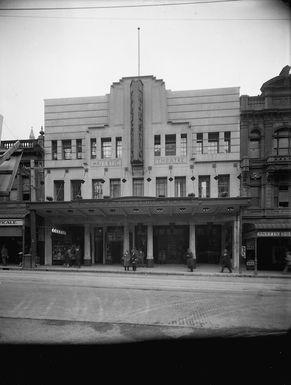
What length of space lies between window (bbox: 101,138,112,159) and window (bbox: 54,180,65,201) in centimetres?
434

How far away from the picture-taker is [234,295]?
39.1ft

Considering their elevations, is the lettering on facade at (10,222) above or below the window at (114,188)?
below

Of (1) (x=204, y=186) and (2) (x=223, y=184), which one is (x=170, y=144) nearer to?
(1) (x=204, y=186)

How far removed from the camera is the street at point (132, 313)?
7.29 meters

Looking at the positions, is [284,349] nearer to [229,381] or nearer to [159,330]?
[229,381]

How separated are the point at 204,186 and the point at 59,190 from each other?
12237 millimetres

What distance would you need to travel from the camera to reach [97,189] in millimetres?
26078

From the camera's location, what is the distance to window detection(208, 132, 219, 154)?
2517cm

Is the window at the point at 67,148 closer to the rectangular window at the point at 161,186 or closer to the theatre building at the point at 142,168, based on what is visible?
the theatre building at the point at 142,168

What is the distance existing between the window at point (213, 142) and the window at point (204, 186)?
2.16m

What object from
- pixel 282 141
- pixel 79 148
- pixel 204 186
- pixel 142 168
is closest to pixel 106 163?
pixel 79 148

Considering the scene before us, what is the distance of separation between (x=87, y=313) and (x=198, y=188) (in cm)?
1735

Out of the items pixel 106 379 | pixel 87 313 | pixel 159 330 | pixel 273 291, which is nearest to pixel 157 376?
pixel 106 379

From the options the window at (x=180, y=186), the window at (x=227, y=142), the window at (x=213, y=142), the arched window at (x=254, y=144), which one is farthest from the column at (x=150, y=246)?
the arched window at (x=254, y=144)
